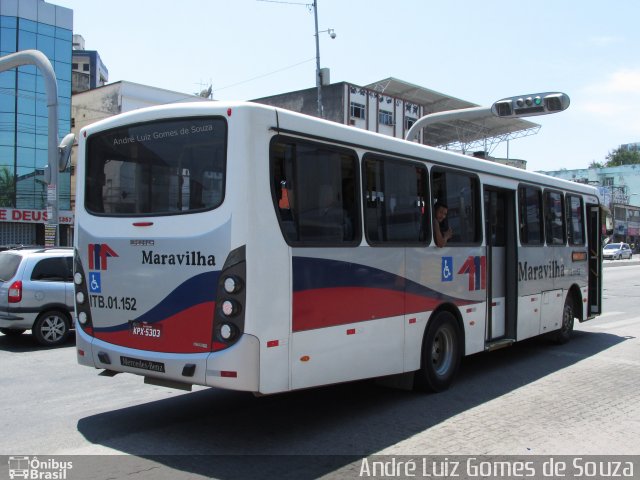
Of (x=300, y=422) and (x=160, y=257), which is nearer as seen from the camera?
(x=160, y=257)

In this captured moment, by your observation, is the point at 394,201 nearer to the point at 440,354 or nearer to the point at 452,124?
the point at 440,354

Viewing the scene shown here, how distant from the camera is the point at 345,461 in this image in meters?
5.03

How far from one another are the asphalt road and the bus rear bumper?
25.1 inches

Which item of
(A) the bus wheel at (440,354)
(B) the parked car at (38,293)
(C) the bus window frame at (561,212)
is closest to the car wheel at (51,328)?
(B) the parked car at (38,293)

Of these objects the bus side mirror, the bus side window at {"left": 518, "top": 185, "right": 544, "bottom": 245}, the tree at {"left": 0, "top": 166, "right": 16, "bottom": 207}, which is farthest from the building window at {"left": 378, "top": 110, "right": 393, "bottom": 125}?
the bus side window at {"left": 518, "top": 185, "right": 544, "bottom": 245}

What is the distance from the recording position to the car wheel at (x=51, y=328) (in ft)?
35.0

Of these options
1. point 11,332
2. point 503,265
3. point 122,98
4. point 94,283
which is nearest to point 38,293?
point 11,332

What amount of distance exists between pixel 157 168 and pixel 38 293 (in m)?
6.23

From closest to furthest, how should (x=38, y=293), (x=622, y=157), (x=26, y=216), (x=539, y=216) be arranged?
(x=539, y=216)
(x=38, y=293)
(x=26, y=216)
(x=622, y=157)

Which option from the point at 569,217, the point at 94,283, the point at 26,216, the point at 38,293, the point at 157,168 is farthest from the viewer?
the point at 26,216

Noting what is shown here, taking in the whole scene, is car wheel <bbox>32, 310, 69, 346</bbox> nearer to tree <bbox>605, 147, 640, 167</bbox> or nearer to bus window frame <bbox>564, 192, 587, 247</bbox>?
bus window frame <bbox>564, 192, 587, 247</bbox>

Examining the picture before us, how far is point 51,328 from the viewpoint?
10836 millimetres

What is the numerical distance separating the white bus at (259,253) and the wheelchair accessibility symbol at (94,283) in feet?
0.07

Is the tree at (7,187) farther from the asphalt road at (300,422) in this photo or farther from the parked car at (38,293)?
the asphalt road at (300,422)
